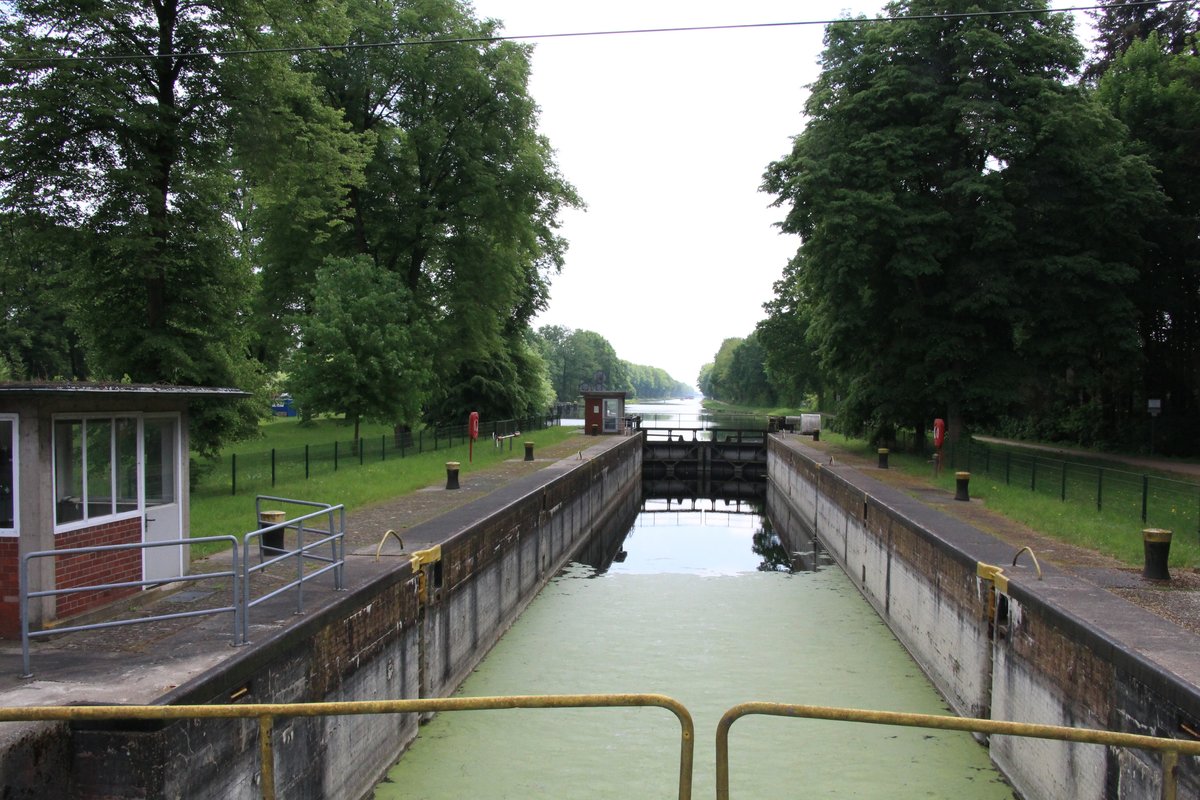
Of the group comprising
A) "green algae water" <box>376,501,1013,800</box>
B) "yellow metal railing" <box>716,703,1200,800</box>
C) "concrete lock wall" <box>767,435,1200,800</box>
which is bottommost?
"green algae water" <box>376,501,1013,800</box>

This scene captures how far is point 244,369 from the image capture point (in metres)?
18.0

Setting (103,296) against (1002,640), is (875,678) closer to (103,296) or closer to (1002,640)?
(1002,640)

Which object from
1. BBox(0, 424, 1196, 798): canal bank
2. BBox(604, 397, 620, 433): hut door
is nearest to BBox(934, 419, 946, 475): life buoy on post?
BBox(0, 424, 1196, 798): canal bank

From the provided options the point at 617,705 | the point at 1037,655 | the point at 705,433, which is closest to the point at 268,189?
the point at 1037,655

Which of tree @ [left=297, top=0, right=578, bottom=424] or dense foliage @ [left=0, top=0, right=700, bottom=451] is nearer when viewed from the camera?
dense foliage @ [left=0, top=0, right=700, bottom=451]

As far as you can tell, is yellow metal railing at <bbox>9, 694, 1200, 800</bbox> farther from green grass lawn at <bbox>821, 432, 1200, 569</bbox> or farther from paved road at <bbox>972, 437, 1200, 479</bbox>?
paved road at <bbox>972, 437, 1200, 479</bbox>

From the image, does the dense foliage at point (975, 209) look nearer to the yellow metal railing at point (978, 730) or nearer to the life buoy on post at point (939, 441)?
the life buoy on post at point (939, 441)

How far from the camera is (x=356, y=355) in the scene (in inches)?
975

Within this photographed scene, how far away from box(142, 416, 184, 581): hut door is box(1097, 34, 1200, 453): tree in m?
27.8

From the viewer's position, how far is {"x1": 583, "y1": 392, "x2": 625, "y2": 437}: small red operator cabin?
1666 inches

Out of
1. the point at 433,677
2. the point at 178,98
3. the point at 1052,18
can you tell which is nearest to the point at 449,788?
the point at 433,677

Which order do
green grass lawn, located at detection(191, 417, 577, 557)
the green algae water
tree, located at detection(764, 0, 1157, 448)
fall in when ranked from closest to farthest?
the green algae water
green grass lawn, located at detection(191, 417, 577, 557)
tree, located at detection(764, 0, 1157, 448)

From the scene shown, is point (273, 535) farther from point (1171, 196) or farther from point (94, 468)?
point (1171, 196)

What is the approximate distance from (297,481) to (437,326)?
11035mm
